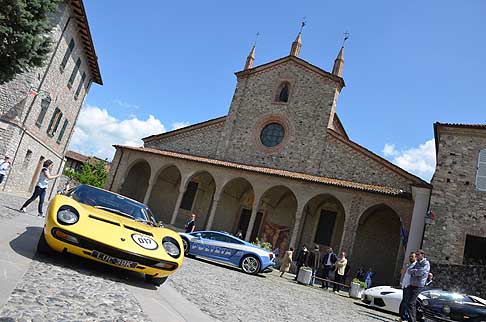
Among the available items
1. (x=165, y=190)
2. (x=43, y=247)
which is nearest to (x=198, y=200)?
(x=165, y=190)

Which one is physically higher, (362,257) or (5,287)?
(362,257)

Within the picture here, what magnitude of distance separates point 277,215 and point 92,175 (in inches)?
1110

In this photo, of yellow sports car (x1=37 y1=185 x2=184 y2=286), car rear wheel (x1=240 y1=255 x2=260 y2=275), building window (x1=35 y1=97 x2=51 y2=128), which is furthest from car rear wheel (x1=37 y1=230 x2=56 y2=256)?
building window (x1=35 y1=97 x2=51 y2=128)

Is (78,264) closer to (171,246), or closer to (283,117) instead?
(171,246)

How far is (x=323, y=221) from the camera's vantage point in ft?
65.3

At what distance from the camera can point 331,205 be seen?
19.9 metres

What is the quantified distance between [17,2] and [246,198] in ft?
52.7

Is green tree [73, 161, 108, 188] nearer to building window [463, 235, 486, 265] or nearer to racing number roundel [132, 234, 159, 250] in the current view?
building window [463, 235, 486, 265]

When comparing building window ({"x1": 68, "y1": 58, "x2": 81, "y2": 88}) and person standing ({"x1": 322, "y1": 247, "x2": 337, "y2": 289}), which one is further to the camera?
building window ({"x1": 68, "y1": 58, "x2": 81, "y2": 88})

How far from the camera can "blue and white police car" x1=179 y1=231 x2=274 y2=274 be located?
38.5 ft

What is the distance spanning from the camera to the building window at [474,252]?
14.0m

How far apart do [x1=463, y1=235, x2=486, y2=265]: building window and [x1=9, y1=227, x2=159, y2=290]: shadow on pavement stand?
536 inches

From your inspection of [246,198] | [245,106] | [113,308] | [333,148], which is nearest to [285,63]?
[245,106]

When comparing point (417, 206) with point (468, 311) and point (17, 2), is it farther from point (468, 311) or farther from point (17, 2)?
point (17, 2)
